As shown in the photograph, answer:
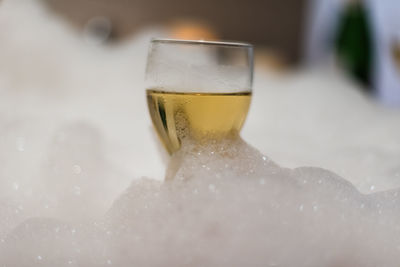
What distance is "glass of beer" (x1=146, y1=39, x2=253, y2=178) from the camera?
0.63m

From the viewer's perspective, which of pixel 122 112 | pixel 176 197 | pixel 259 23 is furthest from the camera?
→ pixel 259 23

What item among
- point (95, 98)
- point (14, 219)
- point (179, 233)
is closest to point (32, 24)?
point (95, 98)

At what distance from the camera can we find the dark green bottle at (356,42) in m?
2.78

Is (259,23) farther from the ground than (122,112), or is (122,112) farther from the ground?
(259,23)

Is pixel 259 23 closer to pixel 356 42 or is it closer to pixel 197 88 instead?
pixel 356 42

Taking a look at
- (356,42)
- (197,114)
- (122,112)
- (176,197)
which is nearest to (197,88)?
(197,114)

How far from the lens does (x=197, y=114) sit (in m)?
0.63

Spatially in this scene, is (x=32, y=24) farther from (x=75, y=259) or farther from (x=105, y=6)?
(x=105, y=6)

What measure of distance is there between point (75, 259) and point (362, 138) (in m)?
0.80

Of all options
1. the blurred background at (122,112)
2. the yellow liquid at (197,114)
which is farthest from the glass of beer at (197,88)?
the blurred background at (122,112)

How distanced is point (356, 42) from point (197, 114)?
2344mm

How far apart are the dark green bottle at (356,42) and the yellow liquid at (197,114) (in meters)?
2.21

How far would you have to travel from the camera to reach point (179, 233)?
544 mm

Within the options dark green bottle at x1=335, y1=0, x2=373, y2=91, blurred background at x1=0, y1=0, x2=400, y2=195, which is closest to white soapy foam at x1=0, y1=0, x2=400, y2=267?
blurred background at x1=0, y1=0, x2=400, y2=195
